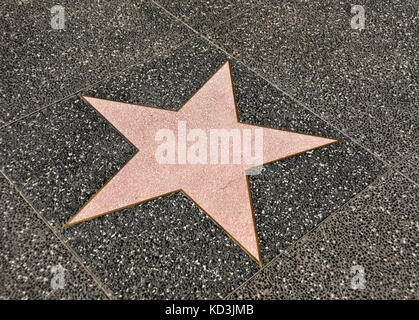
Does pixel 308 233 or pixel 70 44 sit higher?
pixel 70 44

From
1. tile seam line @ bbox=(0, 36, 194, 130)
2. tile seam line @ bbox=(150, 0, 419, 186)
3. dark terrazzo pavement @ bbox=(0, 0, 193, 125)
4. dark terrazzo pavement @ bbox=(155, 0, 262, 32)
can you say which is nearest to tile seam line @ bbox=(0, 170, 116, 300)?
tile seam line @ bbox=(0, 36, 194, 130)

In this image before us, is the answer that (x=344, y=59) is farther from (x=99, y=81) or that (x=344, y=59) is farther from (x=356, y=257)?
(x=99, y=81)

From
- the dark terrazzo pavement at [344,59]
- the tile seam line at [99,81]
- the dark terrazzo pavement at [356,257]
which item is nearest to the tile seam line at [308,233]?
the dark terrazzo pavement at [356,257]

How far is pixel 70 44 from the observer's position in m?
2.61

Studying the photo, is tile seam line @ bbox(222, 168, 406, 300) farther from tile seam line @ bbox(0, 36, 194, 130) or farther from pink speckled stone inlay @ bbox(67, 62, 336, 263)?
tile seam line @ bbox(0, 36, 194, 130)

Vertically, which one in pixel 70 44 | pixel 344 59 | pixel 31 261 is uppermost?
pixel 70 44

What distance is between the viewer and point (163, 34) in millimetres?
2695

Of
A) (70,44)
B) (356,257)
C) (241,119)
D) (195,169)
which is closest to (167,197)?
(195,169)

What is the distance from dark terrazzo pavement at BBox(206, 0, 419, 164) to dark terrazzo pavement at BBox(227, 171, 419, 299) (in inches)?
12.4

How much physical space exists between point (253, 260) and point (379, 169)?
2.59ft

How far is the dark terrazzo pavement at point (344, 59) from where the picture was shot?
2.24 metres

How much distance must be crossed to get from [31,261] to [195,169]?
2.52 feet
